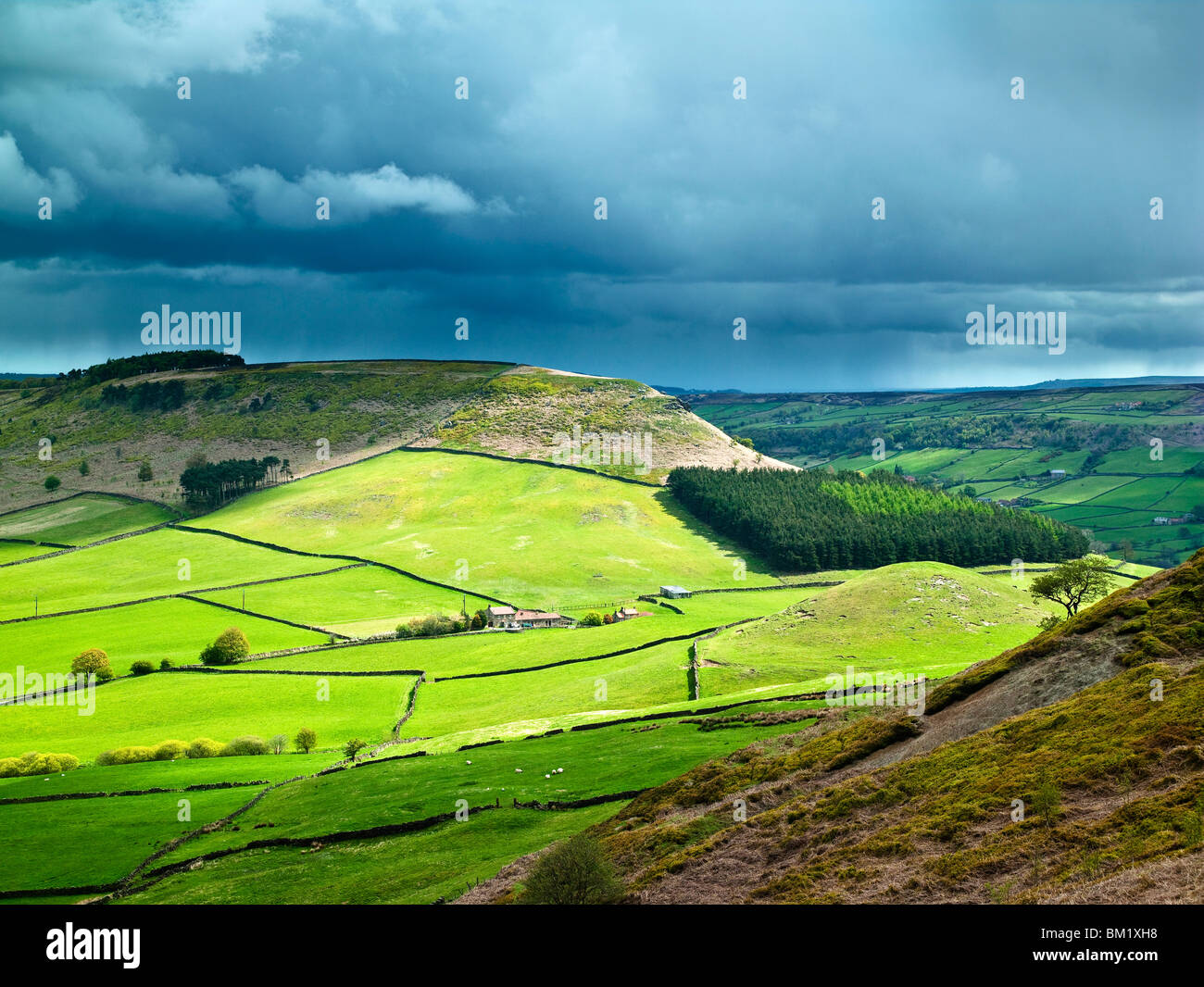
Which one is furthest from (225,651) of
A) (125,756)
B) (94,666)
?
(125,756)

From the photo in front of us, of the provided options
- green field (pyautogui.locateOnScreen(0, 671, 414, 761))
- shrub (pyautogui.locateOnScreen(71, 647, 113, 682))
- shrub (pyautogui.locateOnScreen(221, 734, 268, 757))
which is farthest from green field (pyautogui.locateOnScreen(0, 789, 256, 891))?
shrub (pyautogui.locateOnScreen(71, 647, 113, 682))

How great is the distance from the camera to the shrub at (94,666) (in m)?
108

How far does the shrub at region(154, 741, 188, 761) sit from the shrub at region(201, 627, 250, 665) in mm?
33787

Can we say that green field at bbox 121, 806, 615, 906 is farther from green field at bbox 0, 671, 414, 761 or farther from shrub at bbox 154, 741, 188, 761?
green field at bbox 0, 671, 414, 761

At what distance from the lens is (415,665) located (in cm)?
11375

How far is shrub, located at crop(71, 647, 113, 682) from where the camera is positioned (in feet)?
353

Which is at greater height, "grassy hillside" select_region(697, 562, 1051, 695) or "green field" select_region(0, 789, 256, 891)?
"grassy hillside" select_region(697, 562, 1051, 695)

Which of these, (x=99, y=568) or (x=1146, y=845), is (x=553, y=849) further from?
(x=99, y=568)

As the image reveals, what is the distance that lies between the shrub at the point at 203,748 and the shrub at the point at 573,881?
187 feet

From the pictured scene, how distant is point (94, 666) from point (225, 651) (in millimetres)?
15068
